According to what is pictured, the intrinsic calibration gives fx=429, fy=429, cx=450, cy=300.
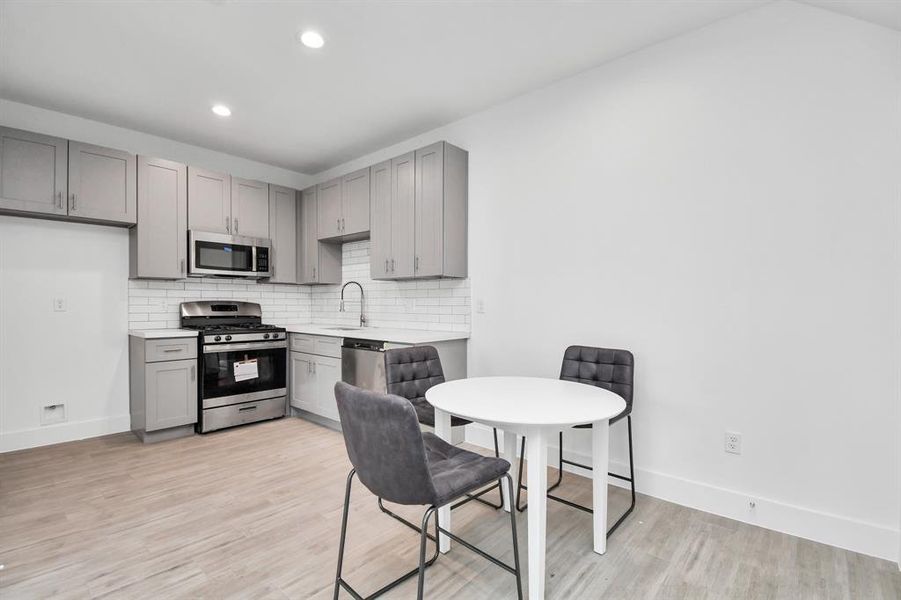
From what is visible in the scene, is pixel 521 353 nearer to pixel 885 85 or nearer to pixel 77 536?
pixel 885 85

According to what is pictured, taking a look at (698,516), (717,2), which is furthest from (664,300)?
(717,2)

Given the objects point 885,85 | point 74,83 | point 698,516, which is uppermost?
point 74,83

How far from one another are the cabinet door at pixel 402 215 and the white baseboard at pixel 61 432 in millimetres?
2884

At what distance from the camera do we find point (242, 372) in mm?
4078

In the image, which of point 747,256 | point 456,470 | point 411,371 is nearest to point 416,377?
point 411,371

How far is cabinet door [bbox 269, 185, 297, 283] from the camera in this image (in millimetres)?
4746

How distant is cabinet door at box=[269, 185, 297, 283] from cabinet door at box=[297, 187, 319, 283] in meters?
0.07

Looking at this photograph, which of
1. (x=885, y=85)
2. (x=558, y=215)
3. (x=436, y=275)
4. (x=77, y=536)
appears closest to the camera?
(x=885, y=85)

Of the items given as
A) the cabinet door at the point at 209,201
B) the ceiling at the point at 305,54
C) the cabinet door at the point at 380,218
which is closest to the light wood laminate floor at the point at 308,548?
the cabinet door at the point at 380,218

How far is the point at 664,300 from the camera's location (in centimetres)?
266

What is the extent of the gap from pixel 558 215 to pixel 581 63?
1019mm

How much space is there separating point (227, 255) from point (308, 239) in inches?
34.8

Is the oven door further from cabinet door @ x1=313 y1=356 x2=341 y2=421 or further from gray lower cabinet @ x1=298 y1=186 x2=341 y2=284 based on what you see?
gray lower cabinet @ x1=298 y1=186 x2=341 y2=284

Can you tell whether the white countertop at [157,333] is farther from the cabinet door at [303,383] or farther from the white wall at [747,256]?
the white wall at [747,256]
